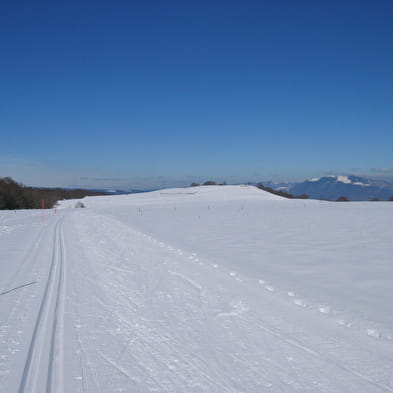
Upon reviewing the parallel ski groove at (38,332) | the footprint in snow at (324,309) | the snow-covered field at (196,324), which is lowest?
the footprint in snow at (324,309)

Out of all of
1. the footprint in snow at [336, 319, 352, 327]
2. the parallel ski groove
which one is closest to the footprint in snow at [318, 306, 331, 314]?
the footprint in snow at [336, 319, 352, 327]

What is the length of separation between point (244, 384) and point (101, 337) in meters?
2.08

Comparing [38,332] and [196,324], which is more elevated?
[38,332]

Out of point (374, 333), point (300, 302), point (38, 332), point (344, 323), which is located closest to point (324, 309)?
point (300, 302)

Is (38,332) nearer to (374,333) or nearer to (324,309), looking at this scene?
(324,309)

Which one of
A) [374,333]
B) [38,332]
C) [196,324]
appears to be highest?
[38,332]

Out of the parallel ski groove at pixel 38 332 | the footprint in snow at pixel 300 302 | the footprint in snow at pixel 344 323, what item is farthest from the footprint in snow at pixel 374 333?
the parallel ski groove at pixel 38 332

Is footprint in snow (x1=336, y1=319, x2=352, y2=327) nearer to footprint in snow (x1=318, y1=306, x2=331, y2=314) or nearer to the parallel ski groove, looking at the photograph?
footprint in snow (x1=318, y1=306, x2=331, y2=314)

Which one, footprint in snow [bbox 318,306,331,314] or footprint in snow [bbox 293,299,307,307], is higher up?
footprint in snow [bbox 293,299,307,307]

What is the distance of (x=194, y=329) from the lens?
441 centimetres

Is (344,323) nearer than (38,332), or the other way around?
(38,332)

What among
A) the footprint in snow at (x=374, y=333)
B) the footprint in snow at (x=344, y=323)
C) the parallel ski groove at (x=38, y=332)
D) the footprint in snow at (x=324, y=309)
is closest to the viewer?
the parallel ski groove at (x=38, y=332)

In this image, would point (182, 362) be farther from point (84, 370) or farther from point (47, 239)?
point (47, 239)

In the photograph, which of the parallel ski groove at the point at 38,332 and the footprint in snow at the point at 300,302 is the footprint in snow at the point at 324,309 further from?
the parallel ski groove at the point at 38,332
